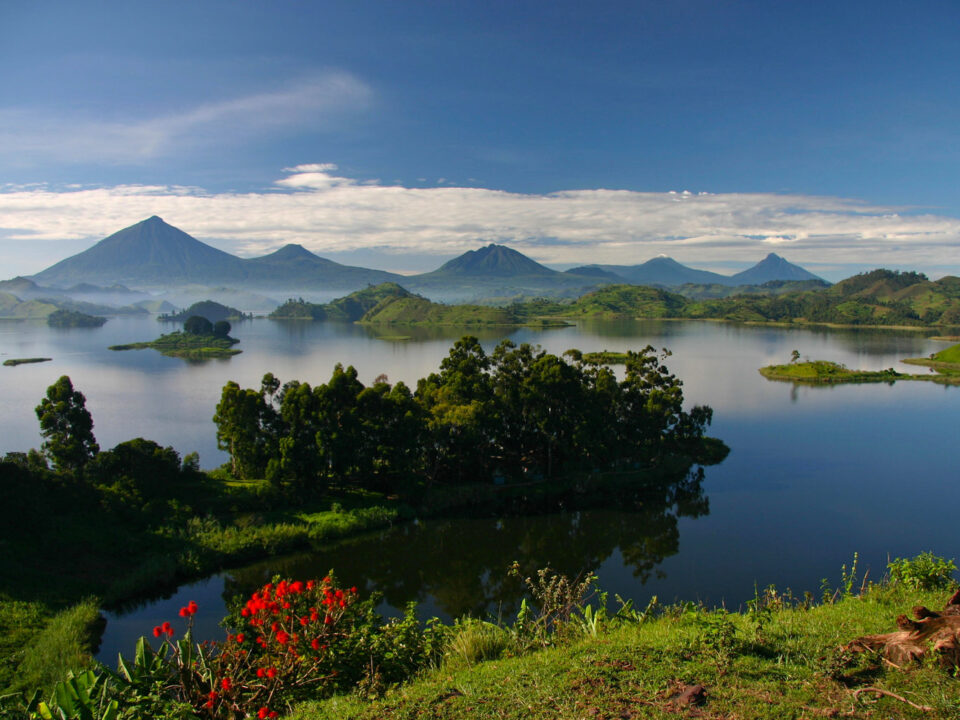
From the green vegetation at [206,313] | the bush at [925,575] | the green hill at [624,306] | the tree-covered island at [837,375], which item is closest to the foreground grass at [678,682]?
the bush at [925,575]

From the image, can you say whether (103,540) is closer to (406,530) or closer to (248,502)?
(248,502)

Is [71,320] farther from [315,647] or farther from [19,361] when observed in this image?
[315,647]

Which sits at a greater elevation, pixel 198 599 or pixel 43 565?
pixel 43 565

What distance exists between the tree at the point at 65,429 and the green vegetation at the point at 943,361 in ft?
248

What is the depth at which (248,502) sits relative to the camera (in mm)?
18328

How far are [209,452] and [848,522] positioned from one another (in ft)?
89.0

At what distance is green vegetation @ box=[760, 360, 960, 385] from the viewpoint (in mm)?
53750

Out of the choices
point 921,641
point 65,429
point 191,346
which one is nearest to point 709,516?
point 921,641

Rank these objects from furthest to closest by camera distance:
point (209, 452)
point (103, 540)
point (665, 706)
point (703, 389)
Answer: point (703, 389)
point (209, 452)
point (103, 540)
point (665, 706)

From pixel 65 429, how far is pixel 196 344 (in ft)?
240

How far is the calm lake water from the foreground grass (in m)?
8.10

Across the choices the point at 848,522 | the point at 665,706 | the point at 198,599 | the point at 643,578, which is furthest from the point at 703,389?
the point at 665,706

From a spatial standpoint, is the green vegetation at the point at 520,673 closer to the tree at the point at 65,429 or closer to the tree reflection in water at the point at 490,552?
the tree reflection in water at the point at 490,552

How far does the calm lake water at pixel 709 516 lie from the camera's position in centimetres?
1493
